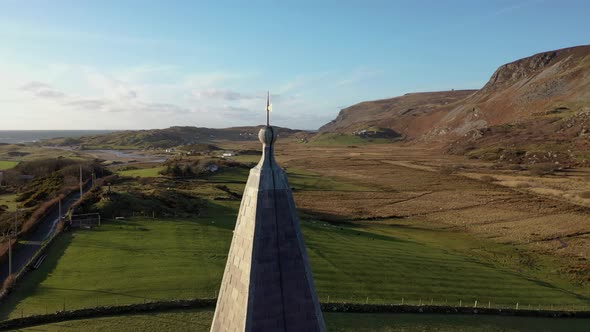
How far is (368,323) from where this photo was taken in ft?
72.9

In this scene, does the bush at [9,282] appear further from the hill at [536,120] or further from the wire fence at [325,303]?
the hill at [536,120]

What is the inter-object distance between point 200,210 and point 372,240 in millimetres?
23463

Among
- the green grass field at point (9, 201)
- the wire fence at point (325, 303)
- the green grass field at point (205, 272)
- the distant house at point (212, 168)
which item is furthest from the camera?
the distant house at point (212, 168)

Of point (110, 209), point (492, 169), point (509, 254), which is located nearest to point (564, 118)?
point (492, 169)

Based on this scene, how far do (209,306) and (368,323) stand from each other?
34.5 feet

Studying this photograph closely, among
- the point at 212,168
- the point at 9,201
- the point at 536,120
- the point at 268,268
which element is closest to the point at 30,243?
the point at 9,201

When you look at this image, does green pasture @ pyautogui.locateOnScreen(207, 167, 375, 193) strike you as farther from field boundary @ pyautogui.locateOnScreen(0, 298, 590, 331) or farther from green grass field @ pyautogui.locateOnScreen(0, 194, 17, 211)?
field boundary @ pyautogui.locateOnScreen(0, 298, 590, 331)

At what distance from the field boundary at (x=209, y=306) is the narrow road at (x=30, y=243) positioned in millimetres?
8428

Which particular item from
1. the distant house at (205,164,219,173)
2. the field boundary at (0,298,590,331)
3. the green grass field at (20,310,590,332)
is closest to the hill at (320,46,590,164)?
the distant house at (205,164,219,173)

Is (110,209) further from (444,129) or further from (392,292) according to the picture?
(444,129)

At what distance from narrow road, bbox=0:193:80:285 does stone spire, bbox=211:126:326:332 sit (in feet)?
89.6

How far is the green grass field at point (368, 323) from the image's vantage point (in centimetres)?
2077

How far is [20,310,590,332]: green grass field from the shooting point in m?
20.8

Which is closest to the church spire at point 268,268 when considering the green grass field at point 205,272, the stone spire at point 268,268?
the stone spire at point 268,268
